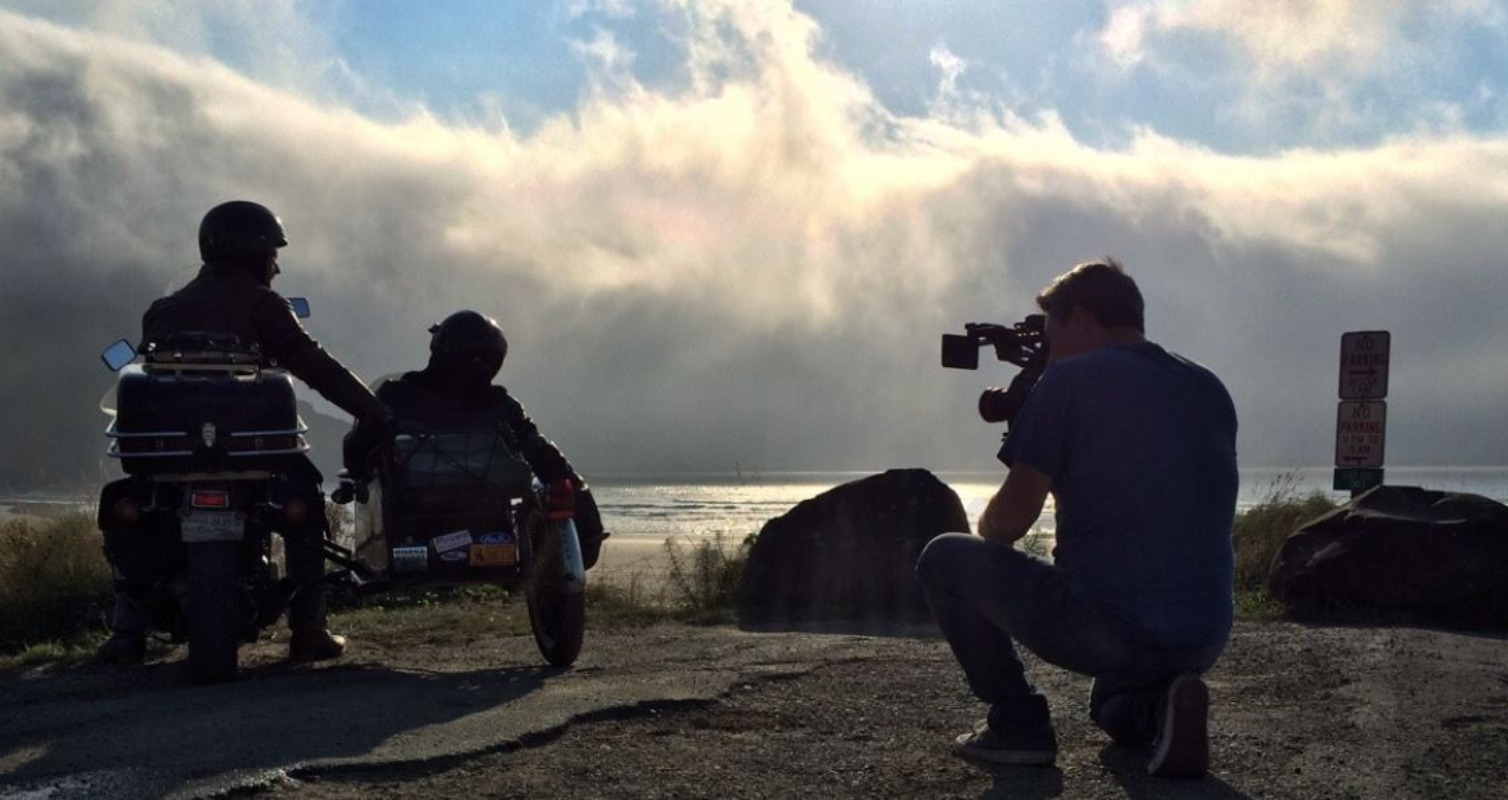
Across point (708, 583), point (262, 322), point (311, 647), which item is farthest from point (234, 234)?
point (708, 583)

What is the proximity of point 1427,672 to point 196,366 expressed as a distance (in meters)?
5.04

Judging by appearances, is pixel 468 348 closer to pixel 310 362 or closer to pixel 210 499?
pixel 310 362

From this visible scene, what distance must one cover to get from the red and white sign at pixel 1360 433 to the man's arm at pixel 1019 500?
10.2m

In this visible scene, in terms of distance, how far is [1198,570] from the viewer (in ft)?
12.8

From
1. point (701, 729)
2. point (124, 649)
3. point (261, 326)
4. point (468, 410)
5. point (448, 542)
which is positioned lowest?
point (124, 649)

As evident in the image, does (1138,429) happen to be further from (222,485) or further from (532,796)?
(222,485)

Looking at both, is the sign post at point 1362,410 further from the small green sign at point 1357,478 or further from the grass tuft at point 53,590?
the grass tuft at point 53,590

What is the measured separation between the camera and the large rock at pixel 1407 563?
360 inches

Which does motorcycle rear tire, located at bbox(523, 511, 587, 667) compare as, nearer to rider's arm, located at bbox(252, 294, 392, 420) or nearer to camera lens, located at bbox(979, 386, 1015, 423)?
rider's arm, located at bbox(252, 294, 392, 420)

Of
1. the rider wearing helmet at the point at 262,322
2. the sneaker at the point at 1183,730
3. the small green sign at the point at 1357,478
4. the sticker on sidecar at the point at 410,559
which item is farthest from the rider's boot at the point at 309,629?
the small green sign at the point at 1357,478

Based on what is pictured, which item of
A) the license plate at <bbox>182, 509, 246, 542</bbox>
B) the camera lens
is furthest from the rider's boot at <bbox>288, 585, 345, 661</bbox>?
the camera lens

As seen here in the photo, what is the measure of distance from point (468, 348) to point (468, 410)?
0.99 feet

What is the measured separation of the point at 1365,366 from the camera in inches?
517

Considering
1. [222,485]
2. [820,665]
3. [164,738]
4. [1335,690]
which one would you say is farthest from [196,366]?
[1335,690]
